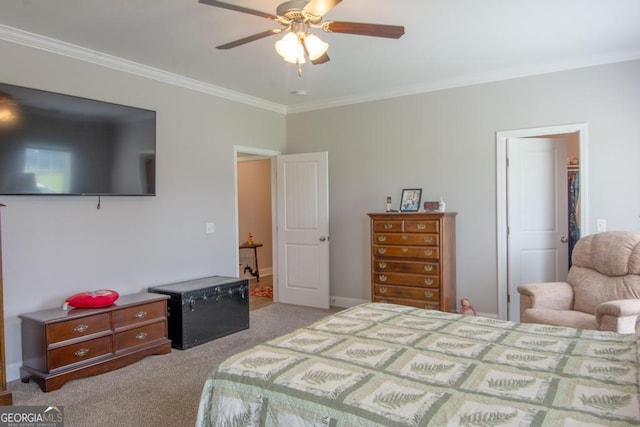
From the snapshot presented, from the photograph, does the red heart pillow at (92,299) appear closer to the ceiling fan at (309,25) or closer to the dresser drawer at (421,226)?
Result: the ceiling fan at (309,25)

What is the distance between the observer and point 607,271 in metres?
3.42

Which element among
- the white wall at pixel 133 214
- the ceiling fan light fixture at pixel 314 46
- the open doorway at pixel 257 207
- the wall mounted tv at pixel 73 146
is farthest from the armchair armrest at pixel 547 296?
the open doorway at pixel 257 207

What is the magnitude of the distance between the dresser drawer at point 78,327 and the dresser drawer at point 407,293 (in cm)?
265

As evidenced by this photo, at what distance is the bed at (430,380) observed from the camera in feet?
4.40

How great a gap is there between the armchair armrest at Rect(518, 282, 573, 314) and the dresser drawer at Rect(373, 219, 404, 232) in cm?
137

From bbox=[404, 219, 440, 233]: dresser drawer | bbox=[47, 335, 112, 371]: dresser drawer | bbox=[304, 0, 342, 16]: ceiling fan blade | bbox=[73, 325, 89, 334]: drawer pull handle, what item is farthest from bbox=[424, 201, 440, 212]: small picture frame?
bbox=[73, 325, 89, 334]: drawer pull handle

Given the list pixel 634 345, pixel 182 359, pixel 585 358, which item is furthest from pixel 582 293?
pixel 182 359

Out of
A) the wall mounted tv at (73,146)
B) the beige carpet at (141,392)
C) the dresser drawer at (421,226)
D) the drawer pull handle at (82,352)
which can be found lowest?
the beige carpet at (141,392)

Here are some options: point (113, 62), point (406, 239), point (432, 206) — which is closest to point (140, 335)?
point (113, 62)

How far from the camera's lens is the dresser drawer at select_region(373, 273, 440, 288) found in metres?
4.34

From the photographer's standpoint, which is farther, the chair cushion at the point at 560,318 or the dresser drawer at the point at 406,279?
the dresser drawer at the point at 406,279

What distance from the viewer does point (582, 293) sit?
3455 mm

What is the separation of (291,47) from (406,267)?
2.68 m

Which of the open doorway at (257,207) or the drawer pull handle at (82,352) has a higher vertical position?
the open doorway at (257,207)
